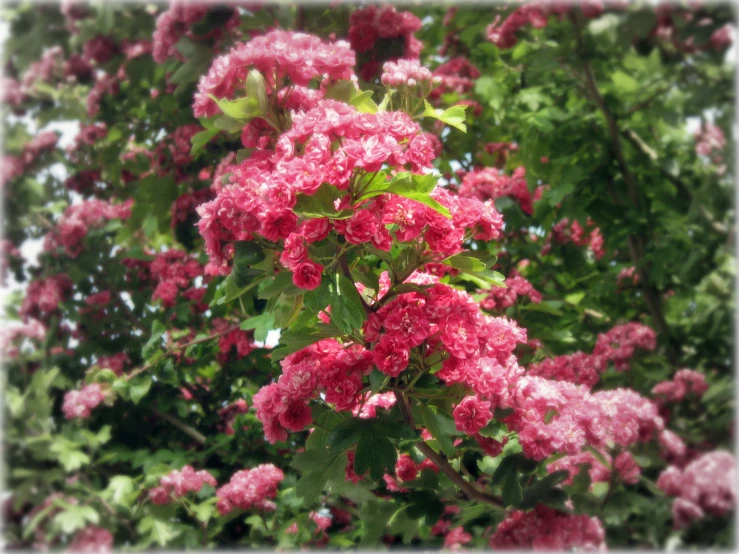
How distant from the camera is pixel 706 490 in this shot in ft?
6.06

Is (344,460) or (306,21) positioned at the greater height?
(306,21)

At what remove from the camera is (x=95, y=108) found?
13.6ft

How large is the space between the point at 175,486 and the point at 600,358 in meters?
2.09

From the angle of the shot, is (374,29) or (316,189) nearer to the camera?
(316,189)

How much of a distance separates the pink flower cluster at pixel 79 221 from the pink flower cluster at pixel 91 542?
6.71 feet

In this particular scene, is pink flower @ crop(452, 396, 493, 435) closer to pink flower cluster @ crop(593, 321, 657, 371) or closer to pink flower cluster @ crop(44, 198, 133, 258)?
pink flower cluster @ crop(593, 321, 657, 371)

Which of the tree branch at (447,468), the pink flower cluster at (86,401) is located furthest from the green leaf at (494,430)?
the pink flower cluster at (86,401)

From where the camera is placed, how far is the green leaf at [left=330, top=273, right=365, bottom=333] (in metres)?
1.73

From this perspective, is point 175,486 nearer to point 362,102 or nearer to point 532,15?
point 362,102

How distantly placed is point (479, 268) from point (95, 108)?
3.20 metres

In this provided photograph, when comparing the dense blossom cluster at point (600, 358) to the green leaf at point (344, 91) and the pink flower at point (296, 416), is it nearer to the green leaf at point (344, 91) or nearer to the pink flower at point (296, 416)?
the pink flower at point (296, 416)

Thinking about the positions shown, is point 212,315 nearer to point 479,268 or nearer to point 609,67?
point 479,268

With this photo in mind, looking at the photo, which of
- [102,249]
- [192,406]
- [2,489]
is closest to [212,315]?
[192,406]

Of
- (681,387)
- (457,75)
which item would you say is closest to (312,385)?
(681,387)
